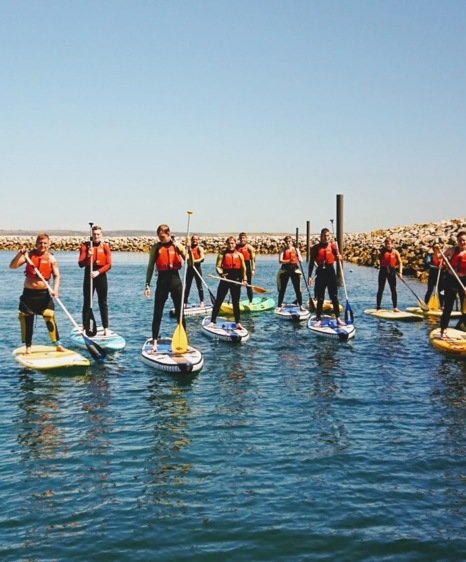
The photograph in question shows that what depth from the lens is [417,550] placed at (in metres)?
5.74

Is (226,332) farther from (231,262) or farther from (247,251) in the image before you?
(247,251)

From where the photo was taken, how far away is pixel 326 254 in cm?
1600

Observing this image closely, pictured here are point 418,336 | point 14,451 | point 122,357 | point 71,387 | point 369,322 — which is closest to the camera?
point 14,451

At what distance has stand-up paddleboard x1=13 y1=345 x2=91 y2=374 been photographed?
39.2 ft

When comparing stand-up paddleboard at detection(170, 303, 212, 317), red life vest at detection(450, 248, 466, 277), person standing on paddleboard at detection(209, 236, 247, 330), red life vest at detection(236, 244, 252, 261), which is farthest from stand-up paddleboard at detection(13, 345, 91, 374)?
stand-up paddleboard at detection(170, 303, 212, 317)

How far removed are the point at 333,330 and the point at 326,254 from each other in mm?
1922

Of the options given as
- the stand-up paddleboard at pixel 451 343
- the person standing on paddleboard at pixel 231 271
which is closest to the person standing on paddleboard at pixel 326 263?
the person standing on paddleboard at pixel 231 271

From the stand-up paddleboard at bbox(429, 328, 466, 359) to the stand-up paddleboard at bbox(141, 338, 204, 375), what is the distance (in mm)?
5346

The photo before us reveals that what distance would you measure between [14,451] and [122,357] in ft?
19.4

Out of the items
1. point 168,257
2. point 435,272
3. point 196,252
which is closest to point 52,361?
point 168,257

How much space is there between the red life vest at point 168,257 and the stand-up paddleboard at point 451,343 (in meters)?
6.06

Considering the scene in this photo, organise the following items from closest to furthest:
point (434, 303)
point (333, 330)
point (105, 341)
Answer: point (105, 341) → point (333, 330) → point (434, 303)

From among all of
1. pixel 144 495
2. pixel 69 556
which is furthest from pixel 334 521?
pixel 69 556

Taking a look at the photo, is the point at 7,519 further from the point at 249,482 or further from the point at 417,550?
the point at 417,550
